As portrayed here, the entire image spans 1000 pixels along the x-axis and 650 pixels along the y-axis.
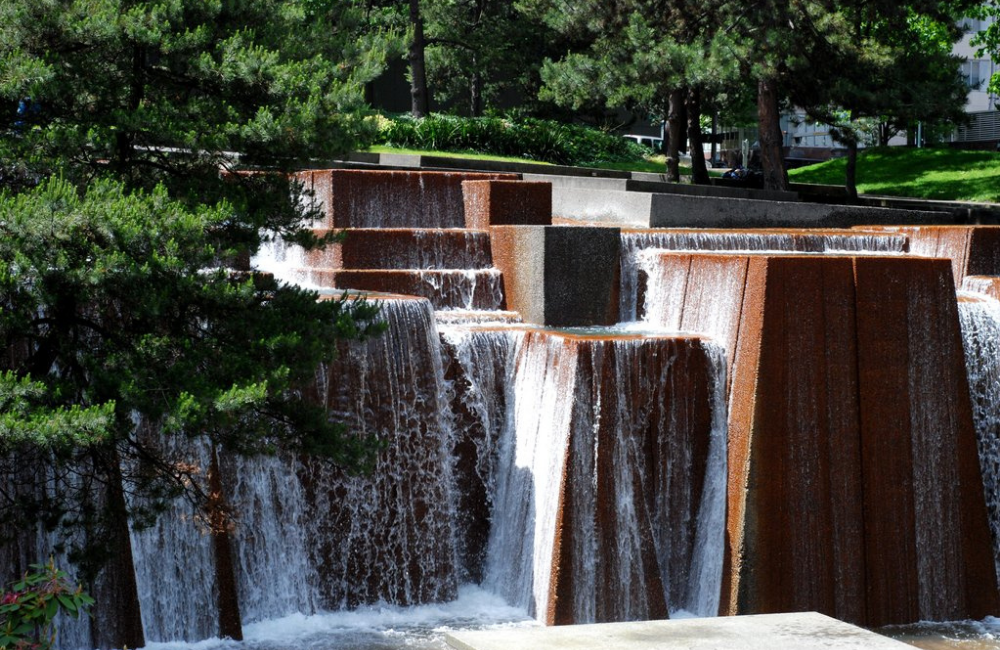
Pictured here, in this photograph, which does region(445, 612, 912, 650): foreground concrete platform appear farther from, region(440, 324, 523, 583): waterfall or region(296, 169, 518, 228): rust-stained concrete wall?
region(296, 169, 518, 228): rust-stained concrete wall

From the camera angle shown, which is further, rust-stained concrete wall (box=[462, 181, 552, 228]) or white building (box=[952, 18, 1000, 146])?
white building (box=[952, 18, 1000, 146])

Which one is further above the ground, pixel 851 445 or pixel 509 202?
pixel 509 202

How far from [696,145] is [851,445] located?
15.4 meters

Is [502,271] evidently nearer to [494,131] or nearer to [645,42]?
[645,42]

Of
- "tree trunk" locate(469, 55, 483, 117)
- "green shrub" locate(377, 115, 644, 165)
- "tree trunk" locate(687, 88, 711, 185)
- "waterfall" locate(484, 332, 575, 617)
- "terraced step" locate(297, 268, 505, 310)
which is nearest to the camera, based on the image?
"waterfall" locate(484, 332, 575, 617)

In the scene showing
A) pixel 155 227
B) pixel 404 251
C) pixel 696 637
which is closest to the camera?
pixel 696 637

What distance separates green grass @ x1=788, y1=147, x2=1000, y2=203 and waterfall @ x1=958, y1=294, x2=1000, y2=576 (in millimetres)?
14343

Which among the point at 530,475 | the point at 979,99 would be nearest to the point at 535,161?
the point at 530,475

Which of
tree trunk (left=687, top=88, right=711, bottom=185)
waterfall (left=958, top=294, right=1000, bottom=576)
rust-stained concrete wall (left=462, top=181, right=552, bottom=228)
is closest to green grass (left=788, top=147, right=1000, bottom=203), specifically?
tree trunk (left=687, top=88, right=711, bottom=185)

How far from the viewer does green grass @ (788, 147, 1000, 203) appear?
93.1 ft

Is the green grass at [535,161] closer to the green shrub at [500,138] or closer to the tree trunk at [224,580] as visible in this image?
the green shrub at [500,138]

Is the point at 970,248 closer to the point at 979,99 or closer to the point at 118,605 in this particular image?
the point at 118,605

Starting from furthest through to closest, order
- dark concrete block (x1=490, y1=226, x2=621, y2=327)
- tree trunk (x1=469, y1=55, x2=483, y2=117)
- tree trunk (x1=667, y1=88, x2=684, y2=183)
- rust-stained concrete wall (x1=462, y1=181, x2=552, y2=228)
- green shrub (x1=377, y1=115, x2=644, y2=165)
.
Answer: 1. tree trunk (x1=469, y1=55, x2=483, y2=117)
2. tree trunk (x1=667, y1=88, x2=684, y2=183)
3. green shrub (x1=377, y1=115, x2=644, y2=165)
4. rust-stained concrete wall (x1=462, y1=181, x2=552, y2=228)
5. dark concrete block (x1=490, y1=226, x2=621, y2=327)

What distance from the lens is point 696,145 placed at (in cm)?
2714
